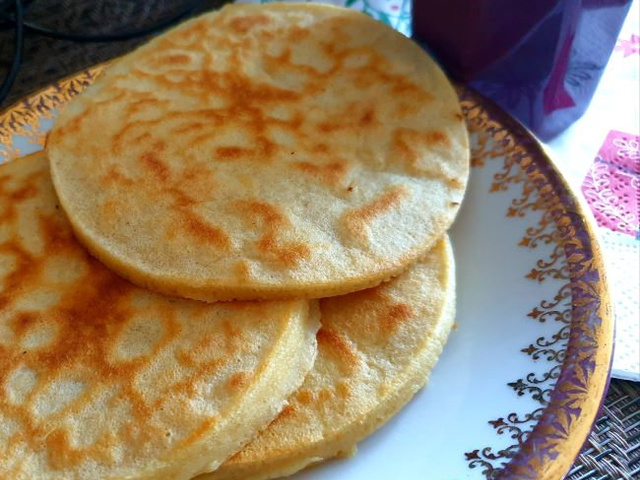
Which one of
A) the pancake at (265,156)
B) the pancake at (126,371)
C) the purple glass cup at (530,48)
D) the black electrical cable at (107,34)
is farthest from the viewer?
the black electrical cable at (107,34)

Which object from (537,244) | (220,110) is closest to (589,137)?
(537,244)

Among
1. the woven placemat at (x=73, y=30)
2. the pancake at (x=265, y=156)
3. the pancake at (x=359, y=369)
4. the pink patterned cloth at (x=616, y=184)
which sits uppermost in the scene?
the pancake at (x=265, y=156)

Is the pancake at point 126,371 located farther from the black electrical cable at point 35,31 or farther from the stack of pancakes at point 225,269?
the black electrical cable at point 35,31

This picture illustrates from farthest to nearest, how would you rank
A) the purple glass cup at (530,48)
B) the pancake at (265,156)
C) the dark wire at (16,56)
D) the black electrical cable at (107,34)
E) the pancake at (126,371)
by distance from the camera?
1. the black electrical cable at (107,34)
2. the dark wire at (16,56)
3. the purple glass cup at (530,48)
4. the pancake at (265,156)
5. the pancake at (126,371)

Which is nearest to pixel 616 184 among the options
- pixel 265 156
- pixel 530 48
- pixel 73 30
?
pixel 530 48

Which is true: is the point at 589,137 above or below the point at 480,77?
below

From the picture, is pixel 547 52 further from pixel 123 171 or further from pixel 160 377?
pixel 160 377

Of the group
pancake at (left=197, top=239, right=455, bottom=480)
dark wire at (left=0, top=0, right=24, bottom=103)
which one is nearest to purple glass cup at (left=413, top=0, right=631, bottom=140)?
pancake at (left=197, top=239, right=455, bottom=480)

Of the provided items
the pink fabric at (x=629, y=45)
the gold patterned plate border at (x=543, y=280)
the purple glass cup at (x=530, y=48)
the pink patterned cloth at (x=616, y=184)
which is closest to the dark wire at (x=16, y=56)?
the gold patterned plate border at (x=543, y=280)
